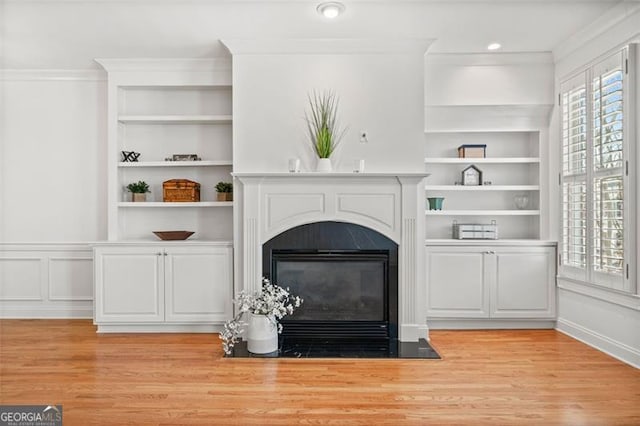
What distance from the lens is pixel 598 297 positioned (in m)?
3.53

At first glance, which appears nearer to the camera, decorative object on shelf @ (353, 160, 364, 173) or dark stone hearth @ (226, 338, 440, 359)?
dark stone hearth @ (226, 338, 440, 359)

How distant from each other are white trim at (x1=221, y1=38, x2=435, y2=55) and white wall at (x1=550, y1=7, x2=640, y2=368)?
133cm

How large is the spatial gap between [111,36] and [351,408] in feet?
11.7

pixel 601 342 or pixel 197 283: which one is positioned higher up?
pixel 197 283

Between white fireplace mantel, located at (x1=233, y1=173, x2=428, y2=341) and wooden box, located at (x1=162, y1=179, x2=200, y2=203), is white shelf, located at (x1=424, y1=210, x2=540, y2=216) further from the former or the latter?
wooden box, located at (x1=162, y1=179, x2=200, y2=203)

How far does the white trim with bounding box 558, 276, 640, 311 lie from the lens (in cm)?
316

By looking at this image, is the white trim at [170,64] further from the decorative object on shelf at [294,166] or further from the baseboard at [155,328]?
the baseboard at [155,328]

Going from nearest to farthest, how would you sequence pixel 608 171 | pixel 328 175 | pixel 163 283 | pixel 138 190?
pixel 608 171, pixel 328 175, pixel 163 283, pixel 138 190

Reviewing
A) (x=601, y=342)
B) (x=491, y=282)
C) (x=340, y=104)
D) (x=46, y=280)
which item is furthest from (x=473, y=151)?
(x=46, y=280)

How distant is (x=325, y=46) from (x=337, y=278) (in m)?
2.09

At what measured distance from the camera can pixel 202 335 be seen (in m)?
3.98

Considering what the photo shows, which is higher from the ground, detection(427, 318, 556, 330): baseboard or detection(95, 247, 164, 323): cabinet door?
detection(95, 247, 164, 323): cabinet door

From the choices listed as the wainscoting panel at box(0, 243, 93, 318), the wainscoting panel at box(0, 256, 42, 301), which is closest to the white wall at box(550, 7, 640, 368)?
the wainscoting panel at box(0, 243, 93, 318)

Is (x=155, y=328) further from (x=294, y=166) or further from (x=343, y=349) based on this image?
(x=294, y=166)
